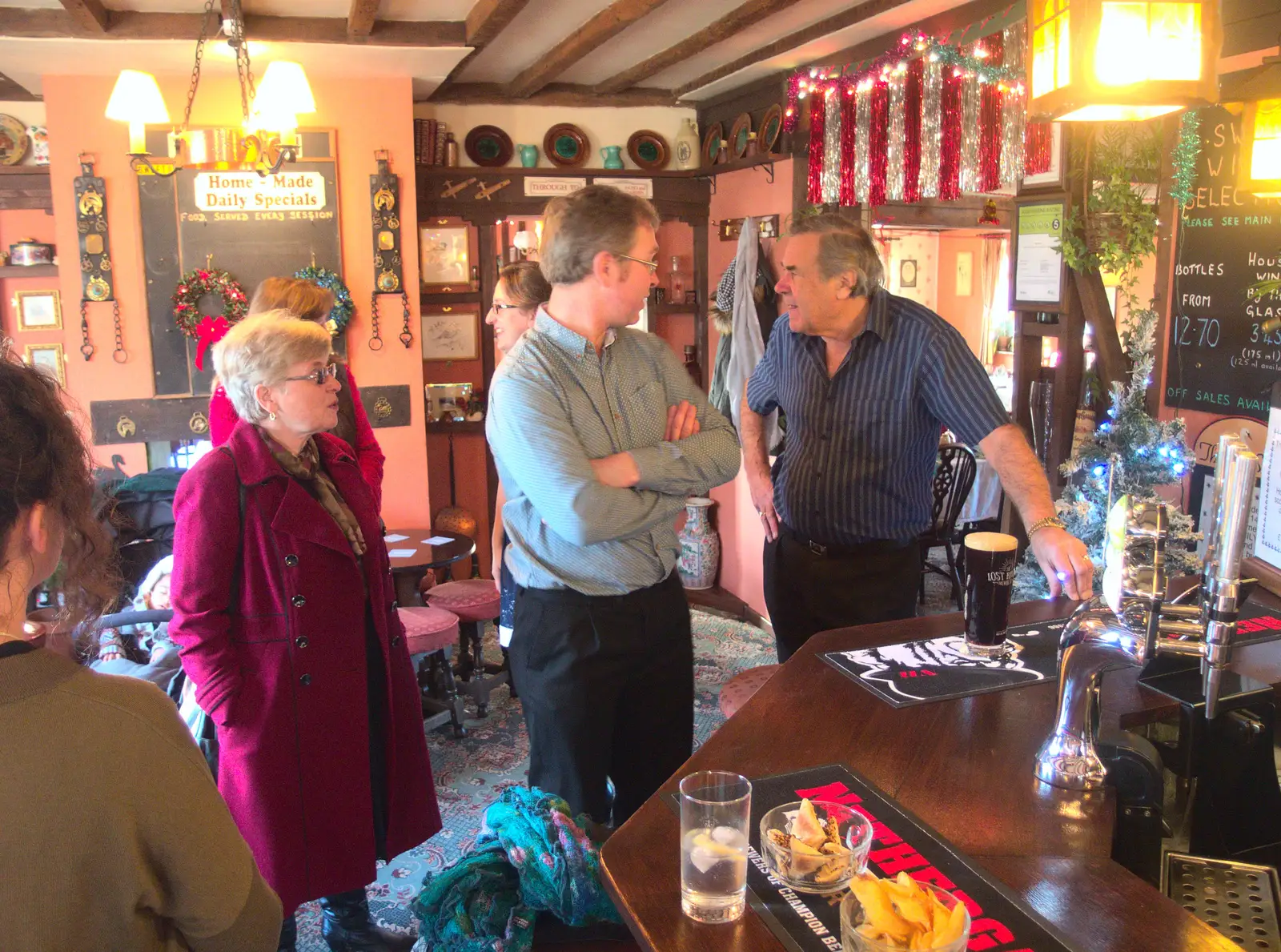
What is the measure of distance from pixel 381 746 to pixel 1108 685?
1.60 meters

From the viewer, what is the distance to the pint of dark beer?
68.7 inches

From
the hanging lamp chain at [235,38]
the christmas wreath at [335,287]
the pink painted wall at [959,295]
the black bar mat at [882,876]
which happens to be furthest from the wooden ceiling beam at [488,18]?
the pink painted wall at [959,295]

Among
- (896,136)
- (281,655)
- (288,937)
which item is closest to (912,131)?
(896,136)

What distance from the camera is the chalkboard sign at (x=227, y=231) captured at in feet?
16.5

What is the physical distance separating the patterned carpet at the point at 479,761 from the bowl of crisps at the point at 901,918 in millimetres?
1633

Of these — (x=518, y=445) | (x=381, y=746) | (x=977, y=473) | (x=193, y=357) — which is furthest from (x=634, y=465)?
(x=977, y=473)

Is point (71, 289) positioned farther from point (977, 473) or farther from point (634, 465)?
point (977, 473)

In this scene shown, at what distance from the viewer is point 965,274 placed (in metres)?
9.45

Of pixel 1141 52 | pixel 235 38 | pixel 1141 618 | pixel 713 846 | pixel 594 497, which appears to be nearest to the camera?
pixel 713 846

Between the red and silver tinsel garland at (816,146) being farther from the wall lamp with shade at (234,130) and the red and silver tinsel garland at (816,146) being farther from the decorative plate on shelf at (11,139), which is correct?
the decorative plate on shelf at (11,139)

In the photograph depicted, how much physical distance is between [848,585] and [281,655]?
1369mm

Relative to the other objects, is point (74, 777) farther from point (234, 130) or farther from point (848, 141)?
point (848, 141)

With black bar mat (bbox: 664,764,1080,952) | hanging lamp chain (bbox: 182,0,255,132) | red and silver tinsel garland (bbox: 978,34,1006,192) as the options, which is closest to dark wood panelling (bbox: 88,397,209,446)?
hanging lamp chain (bbox: 182,0,255,132)

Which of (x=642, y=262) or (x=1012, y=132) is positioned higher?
(x=1012, y=132)
